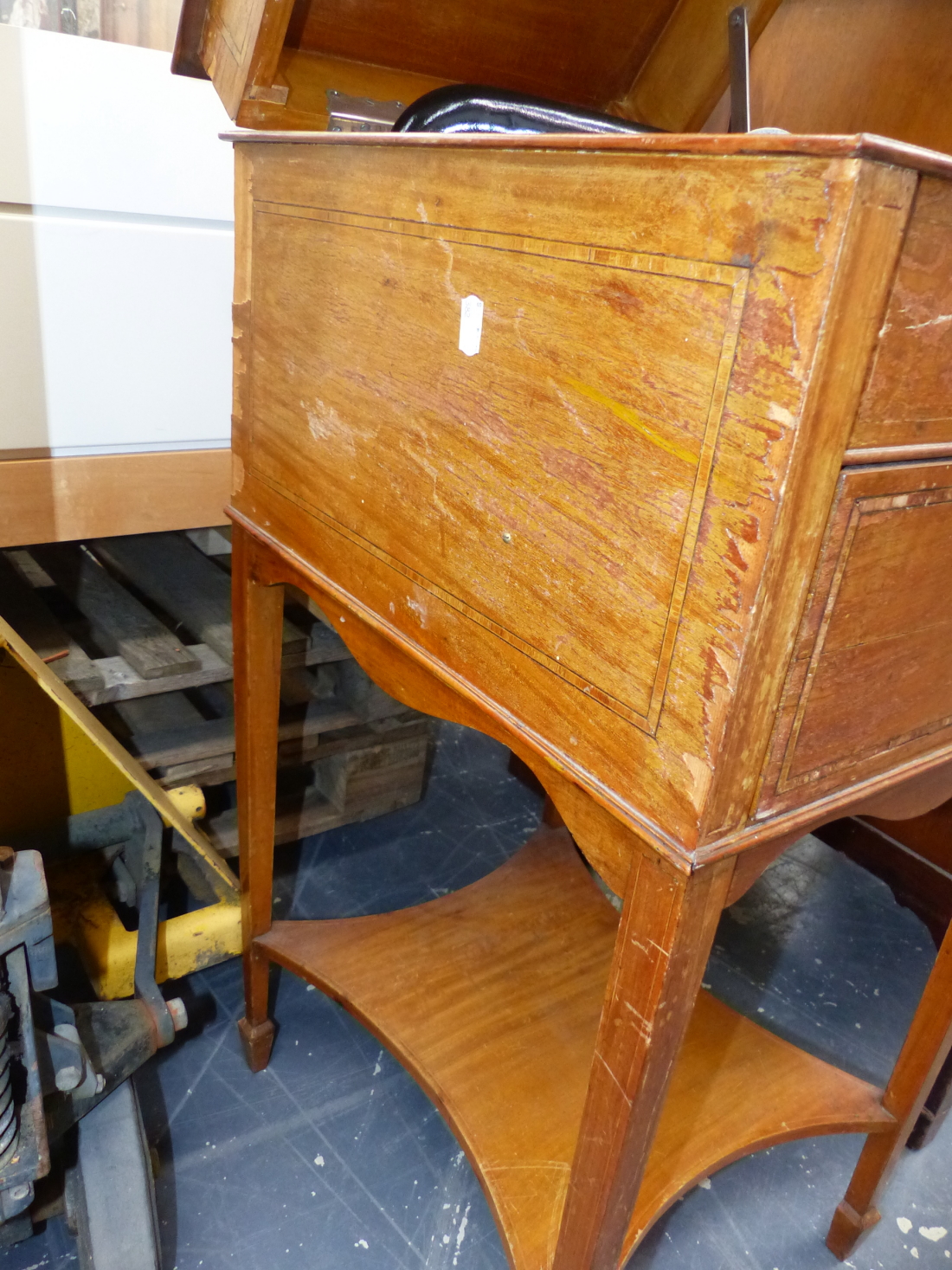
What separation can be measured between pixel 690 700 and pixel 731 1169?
101 centimetres

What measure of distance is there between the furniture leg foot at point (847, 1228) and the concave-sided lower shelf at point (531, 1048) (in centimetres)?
15

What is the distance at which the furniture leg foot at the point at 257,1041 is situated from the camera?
124 centimetres

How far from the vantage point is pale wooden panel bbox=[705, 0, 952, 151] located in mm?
928

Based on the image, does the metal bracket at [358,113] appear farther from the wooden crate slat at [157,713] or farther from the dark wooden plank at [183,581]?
the wooden crate slat at [157,713]

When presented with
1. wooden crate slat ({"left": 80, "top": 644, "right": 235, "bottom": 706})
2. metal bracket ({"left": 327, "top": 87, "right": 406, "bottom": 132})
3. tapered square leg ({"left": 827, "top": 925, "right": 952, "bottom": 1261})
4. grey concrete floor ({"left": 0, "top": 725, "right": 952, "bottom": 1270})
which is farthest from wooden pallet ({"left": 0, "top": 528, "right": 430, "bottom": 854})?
tapered square leg ({"left": 827, "top": 925, "right": 952, "bottom": 1261})

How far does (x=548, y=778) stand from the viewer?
659mm

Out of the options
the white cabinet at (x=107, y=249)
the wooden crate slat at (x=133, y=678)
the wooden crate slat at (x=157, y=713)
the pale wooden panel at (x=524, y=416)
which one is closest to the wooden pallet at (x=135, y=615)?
the wooden crate slat at (x=133, y=678)

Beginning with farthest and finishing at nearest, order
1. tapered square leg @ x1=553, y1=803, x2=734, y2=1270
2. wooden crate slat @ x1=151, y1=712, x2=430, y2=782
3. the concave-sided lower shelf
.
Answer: wooden crate slat @ x1=151, y1=712, x2=430, y2=782, the concave-sided lower shelf, tapered square leg @ x1=553, y1=803, x2=734, y2=1270

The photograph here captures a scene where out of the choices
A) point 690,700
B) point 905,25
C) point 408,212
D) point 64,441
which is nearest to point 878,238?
point 690,700

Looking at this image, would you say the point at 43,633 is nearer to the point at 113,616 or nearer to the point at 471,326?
the point at 113,616

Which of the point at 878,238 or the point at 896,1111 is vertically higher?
the point at 878,238

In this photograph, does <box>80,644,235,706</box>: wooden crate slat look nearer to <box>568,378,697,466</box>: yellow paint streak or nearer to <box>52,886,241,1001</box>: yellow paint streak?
<box>52,886,241,1001</box>: yellow paint streak

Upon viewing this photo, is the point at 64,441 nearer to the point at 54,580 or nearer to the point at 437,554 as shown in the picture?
the point at 54,580

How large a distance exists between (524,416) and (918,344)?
0.77 feet
